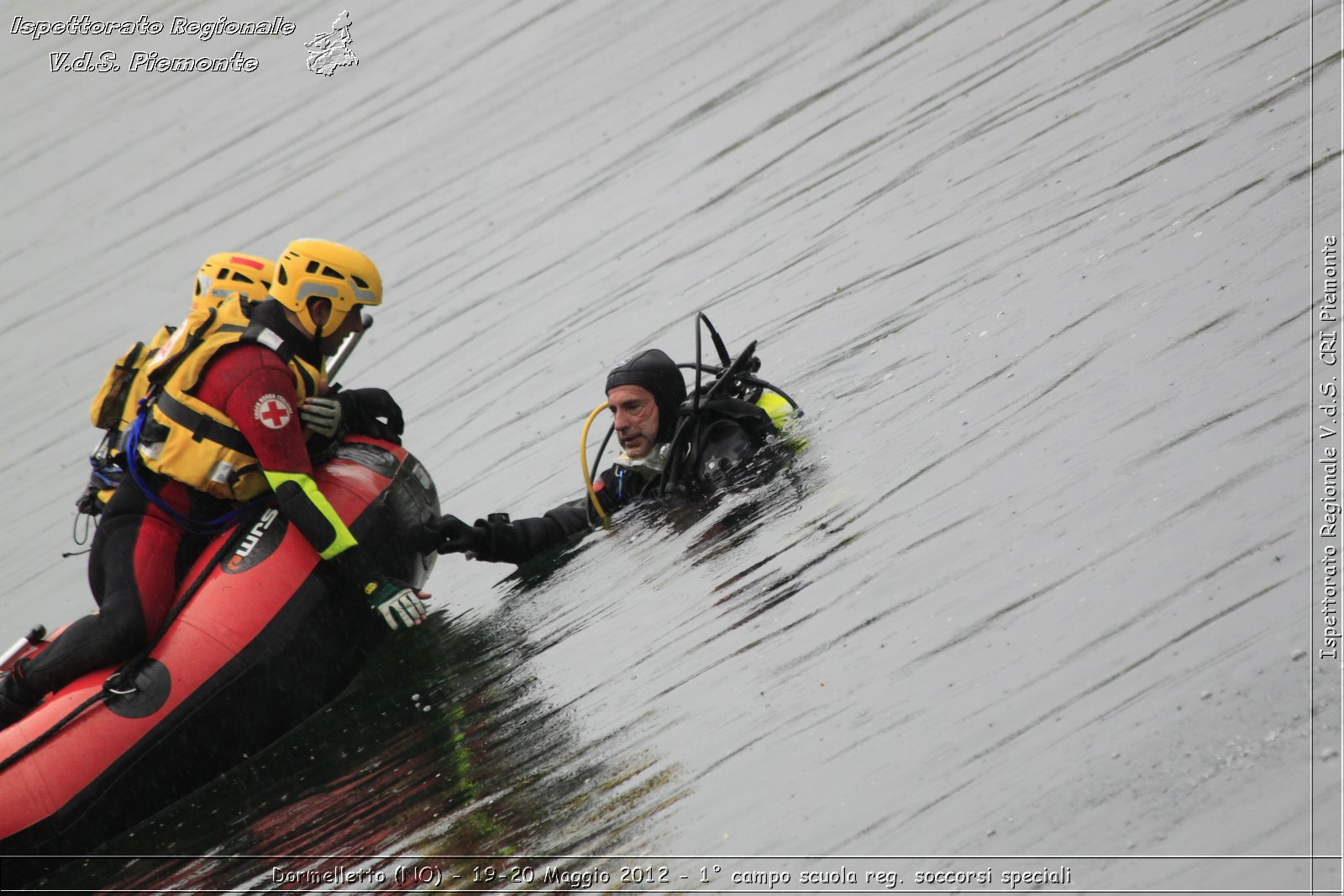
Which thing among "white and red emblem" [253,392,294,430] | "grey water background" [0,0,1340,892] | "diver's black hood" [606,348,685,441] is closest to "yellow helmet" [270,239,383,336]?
"white and red emblem" [253,392,294,430]

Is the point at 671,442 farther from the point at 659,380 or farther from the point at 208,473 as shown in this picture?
the point at 208,473

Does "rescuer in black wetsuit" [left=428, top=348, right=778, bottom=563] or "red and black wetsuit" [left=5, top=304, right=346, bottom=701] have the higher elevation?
"red and black wetsuit" [left=5, top=304, right=346, bottom=701]

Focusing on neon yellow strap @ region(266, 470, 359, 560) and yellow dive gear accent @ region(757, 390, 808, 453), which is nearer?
neon yellow strap @ region(266, 470, 359, 560)

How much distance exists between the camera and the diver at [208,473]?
528cm

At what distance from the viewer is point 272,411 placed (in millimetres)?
5348

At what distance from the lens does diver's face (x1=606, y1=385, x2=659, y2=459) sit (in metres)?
6.15

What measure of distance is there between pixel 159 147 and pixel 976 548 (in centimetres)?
1381

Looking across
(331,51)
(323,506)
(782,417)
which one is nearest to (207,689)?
(323,506)

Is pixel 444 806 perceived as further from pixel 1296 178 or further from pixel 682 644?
pixel 1296 178

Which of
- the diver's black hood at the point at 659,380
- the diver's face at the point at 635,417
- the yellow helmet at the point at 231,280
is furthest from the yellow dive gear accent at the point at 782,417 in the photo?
the yellow helmet at the point at 231,280

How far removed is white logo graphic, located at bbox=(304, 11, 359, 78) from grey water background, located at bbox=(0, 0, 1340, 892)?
3.31 m

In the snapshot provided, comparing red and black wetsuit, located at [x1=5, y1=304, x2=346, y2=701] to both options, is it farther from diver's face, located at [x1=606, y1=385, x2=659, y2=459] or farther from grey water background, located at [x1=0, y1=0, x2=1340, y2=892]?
diver's face, located at [x1=606, y1=385, x2=659, y2=459]

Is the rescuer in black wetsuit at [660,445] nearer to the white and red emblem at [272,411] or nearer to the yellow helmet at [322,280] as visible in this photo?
the white and red emblem at [272,411]

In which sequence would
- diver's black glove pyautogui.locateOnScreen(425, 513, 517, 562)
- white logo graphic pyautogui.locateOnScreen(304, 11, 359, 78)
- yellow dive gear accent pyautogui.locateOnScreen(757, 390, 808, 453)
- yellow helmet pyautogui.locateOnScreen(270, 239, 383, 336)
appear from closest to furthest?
1. yellow helmet pyautogui.locateOnScreen(270, 239, 383, 336)
2. diver's black glove pyautogui.locateOnScreen(425, 513, 517, 562)
3. yellow dive gear accent pyautogui.locateOnScreen(757, 390, 808, 453)
4. white logo graphic pyautogui.locateOnScreen(304, 11, 359, 78)
